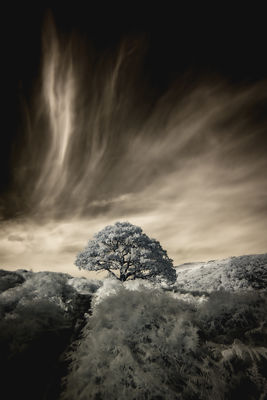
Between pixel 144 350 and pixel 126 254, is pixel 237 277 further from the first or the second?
pixel 144 350

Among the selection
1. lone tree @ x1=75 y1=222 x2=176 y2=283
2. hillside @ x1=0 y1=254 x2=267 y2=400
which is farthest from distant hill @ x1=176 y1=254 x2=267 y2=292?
hillside @ x1=0 y1=254 x2=267 y2=400

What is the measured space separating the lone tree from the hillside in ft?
41.7

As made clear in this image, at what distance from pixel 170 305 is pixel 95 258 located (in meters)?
15.5

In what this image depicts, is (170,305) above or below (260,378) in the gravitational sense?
above

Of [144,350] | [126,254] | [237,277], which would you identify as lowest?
[144,350]

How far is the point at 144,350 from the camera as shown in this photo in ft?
14.2

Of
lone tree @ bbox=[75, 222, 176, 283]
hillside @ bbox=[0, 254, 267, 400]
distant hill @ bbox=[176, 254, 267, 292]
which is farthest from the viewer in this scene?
distant hill @ bbox=[176, 254, 267, 292]

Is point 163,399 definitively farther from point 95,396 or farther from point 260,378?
point 260,378

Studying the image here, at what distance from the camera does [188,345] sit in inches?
165

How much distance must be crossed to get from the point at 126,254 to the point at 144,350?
15898mm

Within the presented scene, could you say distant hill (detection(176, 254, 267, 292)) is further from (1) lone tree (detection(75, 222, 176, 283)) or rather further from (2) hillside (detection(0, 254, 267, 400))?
(2) hillside (detection(0, 254, 267, 400))

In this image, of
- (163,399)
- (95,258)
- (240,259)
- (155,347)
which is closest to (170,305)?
(155,347)

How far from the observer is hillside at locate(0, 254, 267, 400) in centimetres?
367

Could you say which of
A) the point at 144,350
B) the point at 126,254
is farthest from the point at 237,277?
the point at 144,350
